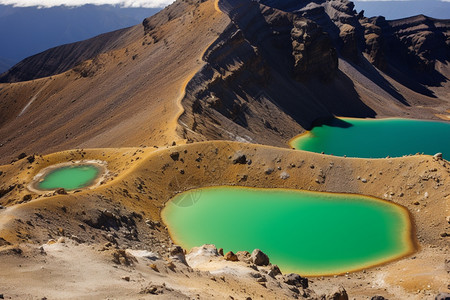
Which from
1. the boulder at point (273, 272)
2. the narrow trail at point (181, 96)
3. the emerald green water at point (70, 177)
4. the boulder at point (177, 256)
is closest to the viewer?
the boulder at point (177, 256)

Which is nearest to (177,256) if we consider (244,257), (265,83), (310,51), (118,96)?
(244,257)

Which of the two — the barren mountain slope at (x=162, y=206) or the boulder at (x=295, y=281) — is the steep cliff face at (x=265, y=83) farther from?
the boulder at (x=295, y=281)

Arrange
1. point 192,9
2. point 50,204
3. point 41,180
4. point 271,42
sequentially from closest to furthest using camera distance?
point 50,204 < point 41,180 < point 192,9 < point 271,42

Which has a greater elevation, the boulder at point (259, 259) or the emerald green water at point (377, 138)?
the emerald green water at point (377, 138)

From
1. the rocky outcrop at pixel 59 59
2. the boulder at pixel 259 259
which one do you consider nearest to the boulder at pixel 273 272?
the boulder at pixel 259 259

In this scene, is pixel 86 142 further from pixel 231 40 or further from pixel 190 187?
pixel 231 40

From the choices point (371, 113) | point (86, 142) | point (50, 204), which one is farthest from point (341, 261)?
point (371, 113)

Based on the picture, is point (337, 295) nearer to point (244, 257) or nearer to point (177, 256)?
point (244, 257)
